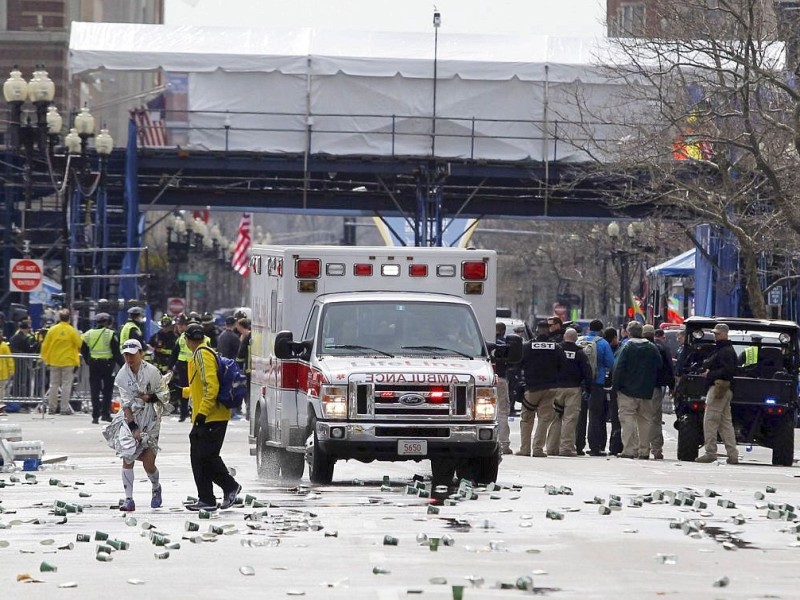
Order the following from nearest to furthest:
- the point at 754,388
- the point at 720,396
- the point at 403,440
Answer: the point at 403,440 < the point at 720,396 < the point at 754,388

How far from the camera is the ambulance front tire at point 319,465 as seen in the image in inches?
699

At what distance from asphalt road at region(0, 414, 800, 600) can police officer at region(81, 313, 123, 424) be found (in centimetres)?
1058

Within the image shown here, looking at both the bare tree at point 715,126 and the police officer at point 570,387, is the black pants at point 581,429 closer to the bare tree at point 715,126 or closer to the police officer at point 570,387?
the police officer at point 570,387

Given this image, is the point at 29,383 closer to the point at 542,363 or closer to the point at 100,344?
the point at 100,344

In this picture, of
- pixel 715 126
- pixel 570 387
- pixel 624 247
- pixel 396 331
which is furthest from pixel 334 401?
pixel 624 247

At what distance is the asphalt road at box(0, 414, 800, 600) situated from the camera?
35.9 feet

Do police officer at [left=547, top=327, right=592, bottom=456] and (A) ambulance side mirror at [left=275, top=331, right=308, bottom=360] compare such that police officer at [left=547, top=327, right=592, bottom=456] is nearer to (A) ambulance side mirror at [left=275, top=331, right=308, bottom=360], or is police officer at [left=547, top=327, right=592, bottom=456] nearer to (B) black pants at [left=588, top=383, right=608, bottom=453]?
(B) black pants at [left=588, top=383, right=608, bottom=453]

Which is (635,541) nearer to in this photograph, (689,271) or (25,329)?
(25,329)

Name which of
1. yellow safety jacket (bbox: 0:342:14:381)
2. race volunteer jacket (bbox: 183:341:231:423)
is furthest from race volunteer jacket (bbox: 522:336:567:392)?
yellow safety jacket (bbox: 0:342:14:381)

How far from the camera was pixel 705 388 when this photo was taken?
23797 millimetres

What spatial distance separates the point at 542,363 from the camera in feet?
78.0

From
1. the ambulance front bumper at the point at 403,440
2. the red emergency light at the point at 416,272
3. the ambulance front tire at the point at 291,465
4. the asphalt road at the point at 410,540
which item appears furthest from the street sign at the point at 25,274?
the ambulance front bumper at the point at 403,440

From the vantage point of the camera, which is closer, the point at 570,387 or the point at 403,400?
the point at 403,400

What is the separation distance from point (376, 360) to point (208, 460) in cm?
253
